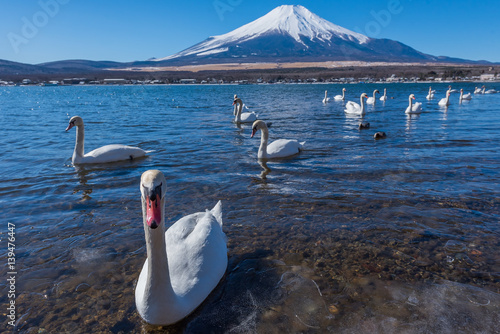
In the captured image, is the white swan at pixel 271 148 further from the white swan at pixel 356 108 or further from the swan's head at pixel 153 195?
the white swan at pixel 356 108

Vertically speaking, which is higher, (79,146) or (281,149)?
(79,146)

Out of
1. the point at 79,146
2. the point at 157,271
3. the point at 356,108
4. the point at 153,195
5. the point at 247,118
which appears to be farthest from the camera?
the point at 356,108

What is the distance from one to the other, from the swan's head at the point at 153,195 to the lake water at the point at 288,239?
151cm

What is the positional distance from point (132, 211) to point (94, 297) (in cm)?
277

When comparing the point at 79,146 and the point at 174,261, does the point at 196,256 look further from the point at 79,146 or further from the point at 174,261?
the point at 79,146

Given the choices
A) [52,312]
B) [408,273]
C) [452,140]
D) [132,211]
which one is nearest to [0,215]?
[132,211]

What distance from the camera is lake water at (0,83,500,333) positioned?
3.90 m

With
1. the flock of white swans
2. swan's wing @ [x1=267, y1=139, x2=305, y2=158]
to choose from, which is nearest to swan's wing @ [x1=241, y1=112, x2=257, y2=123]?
swan's wing @ [x1=267, y1=139, x2=305, y2=158]

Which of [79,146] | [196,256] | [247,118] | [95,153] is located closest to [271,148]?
[95,153]

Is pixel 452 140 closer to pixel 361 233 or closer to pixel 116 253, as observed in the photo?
pixel 361 233

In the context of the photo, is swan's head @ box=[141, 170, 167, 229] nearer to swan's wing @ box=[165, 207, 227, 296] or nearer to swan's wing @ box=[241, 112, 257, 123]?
swan's wing @ box=[165, 207, 227, 296]

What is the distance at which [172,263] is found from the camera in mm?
4043

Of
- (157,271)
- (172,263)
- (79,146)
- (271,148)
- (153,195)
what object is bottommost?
(271,148)

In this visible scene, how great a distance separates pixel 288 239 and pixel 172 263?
219 centimetres
